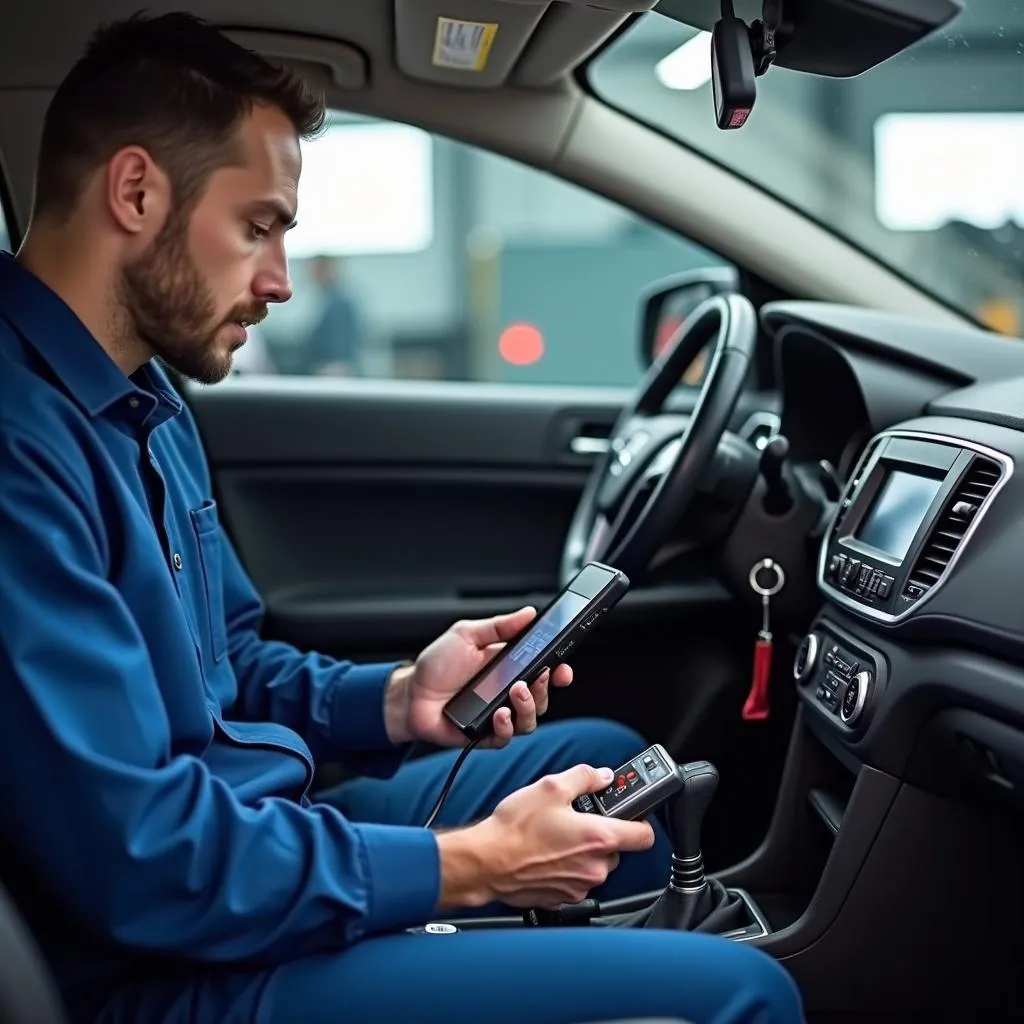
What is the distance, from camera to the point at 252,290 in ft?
3.77

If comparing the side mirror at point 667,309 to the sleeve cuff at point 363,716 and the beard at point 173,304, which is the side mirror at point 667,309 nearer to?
the sleeve cuff at point 363,716

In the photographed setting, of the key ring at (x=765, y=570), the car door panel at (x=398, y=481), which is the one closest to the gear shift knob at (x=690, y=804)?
A: the key ring at (x=765, y=570)

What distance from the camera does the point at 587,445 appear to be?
2451mm

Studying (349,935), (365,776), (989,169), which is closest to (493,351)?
(989,169)

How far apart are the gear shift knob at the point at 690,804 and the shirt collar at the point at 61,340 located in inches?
25.5

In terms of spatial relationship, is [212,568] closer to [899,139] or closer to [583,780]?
[583,780]

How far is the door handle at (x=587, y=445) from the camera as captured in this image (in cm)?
245

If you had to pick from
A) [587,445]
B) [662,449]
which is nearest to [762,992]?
[662,449]

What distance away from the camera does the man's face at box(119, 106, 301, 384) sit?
1.09 meters

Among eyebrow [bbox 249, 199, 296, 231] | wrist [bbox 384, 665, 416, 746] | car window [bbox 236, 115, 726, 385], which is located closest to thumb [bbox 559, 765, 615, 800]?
wrist [bbox 384, 665, 416, 746]

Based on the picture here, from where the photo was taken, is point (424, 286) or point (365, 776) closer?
point (365, 776)

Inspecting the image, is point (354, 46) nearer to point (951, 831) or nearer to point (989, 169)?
point (989, 169)

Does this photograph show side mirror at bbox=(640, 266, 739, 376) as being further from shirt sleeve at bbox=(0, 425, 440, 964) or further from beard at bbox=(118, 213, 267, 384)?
shirt sleeve at bbox=(0, 425, 440, 964)

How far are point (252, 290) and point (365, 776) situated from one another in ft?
2.10
